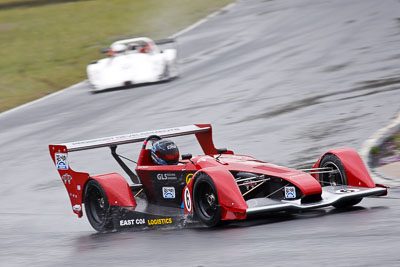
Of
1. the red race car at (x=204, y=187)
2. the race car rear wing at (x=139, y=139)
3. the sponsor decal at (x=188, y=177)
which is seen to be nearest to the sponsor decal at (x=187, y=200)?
the red race car at (x=204, y=187)

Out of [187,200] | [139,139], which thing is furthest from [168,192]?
[139,139]

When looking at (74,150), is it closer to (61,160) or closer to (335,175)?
(61,160)

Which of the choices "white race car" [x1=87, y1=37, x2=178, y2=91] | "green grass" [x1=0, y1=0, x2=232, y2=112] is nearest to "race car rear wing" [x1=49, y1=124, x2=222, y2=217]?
"white race car" [x1=87, y1=37, x2=178, y2=91]

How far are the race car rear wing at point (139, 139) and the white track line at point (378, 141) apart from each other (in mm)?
2431

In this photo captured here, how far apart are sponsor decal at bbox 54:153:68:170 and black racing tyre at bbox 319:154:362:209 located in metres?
3.56

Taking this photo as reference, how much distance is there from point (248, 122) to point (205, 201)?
8.65 meters

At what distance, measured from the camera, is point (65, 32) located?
35.4 meters

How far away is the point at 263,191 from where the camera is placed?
934 centimetres

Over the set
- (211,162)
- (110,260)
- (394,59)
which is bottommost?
(110,260)

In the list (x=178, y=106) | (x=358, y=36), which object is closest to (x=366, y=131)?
(x=178, y=106)

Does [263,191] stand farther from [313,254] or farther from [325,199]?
[313,254]

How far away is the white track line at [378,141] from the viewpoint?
11.3 m

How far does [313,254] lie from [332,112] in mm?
10673

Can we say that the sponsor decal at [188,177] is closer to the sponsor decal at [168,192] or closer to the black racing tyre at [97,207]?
the sponsor decal at [168,192]
